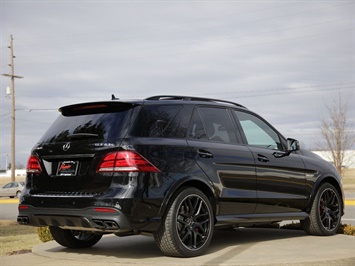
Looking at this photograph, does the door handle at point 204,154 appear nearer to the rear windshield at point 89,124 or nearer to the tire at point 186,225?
the tire at point 186,225

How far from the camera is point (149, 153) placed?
6.37 m

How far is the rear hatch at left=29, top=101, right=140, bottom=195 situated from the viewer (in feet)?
21.0

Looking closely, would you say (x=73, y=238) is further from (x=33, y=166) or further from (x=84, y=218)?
(x=84, y=218)

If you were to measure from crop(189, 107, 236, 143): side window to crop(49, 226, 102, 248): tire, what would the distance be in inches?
80.7

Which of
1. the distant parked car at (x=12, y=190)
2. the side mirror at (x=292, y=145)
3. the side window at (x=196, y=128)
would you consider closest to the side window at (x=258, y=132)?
the side mirror at (x=292, y=145)

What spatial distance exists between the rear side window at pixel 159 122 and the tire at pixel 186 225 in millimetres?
700

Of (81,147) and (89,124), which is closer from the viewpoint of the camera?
(81,147)

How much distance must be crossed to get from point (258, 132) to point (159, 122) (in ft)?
6.78

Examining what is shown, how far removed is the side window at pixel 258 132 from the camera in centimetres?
805

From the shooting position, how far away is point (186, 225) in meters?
6.61

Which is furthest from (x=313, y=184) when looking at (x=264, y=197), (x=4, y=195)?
(x=4, y=195)

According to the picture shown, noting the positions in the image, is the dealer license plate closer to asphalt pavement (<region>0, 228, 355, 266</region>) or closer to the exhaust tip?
the exhaust tip

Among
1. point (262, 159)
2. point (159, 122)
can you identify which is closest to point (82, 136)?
point (159, 122)

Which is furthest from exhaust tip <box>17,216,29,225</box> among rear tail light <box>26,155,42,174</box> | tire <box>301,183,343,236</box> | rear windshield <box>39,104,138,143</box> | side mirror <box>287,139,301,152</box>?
tire <box>301,183,343,236</box>
